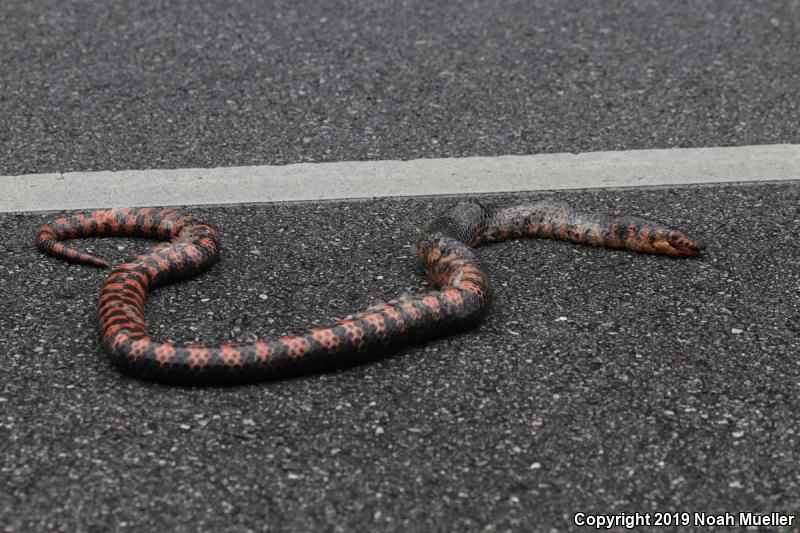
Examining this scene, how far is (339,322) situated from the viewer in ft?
13.2

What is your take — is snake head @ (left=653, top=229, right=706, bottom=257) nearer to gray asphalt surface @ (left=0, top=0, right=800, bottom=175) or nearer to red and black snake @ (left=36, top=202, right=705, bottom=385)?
red and black snake @ (left=36, top=202, right=705, bottom=385)

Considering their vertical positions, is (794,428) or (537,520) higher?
(794,428)

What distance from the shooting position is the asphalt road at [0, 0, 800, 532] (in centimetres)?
331

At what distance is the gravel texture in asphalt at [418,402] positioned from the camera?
3232 millimetres

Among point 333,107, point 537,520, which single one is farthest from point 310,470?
point 333,107

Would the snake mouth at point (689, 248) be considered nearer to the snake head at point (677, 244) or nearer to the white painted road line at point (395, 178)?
the snake head at point (677, 244)

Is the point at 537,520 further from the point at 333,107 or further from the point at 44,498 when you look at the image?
the point at 333,107

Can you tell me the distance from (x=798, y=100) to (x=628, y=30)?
1686mm

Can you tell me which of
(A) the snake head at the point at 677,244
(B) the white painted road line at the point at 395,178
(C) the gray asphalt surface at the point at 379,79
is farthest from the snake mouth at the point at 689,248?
(C) the gray asphalt surface at the point at 379,79

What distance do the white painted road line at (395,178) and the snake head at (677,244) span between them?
0.89 metres

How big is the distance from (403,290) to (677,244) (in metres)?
1.34

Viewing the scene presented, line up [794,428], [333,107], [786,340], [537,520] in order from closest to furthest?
[537,520], [794,428], [786,340], [333,107]

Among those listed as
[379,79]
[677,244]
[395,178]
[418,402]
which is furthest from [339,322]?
[379,79]

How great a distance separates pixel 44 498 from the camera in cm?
321
